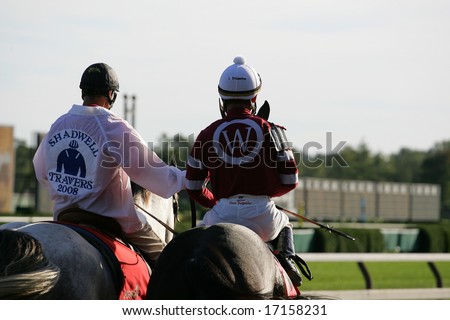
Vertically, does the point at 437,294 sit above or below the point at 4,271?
below

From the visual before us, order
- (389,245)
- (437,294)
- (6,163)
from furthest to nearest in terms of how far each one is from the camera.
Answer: (6,163), (389,245), (437,294)

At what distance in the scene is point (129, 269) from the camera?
5.96 m

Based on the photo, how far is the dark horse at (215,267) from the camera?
16.3 ft

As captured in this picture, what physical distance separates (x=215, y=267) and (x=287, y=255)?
3.86 ft

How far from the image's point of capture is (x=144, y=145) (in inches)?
248

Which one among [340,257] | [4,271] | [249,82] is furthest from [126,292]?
[340,257]

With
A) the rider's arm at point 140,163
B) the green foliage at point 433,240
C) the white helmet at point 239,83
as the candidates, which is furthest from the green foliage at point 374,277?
the white helmet at point 239,83

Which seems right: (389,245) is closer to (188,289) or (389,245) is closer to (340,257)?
(340,257)

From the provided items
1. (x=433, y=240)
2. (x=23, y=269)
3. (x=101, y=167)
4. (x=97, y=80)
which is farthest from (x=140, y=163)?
(x=433, y=240)

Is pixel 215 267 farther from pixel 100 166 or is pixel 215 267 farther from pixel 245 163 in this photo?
pixel 100 166

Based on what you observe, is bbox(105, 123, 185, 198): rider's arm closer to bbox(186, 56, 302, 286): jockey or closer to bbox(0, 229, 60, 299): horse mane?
bbox(186, 56, 302, 286): jockey

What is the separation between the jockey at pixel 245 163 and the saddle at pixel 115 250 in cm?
61

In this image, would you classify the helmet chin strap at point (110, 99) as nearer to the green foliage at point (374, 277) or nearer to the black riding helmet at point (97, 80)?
the black riding helmet at point (97, 80)

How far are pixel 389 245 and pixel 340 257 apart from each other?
44.9ft
